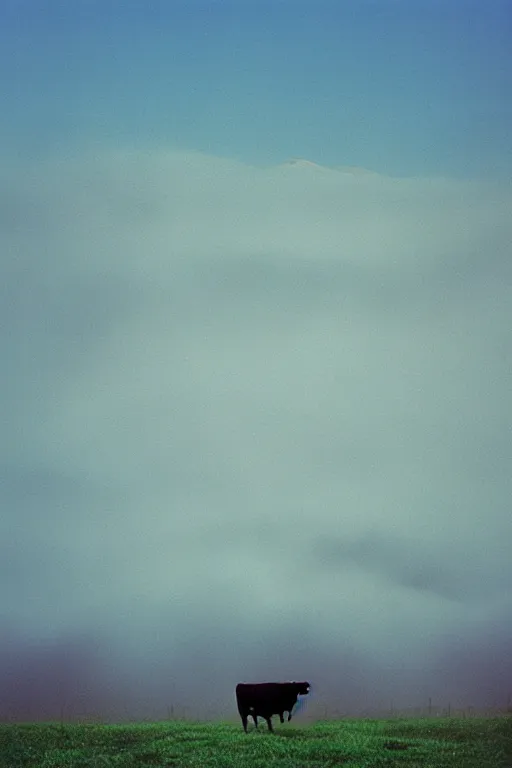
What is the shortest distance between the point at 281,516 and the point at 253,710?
992 millimetres

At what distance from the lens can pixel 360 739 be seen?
7.02m

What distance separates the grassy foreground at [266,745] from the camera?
22.7 ft

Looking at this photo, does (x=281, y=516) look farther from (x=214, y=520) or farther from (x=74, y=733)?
(x=74, y=733)

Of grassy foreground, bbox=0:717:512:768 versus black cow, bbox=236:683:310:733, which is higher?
black cow, bbox=236:683:310:733

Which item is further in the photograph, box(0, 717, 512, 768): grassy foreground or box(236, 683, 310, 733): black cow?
box(236, 683, 310, 733): black cow

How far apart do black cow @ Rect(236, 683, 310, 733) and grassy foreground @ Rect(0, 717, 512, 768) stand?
3.8 inches

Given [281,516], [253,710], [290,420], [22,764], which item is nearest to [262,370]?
[290,420]

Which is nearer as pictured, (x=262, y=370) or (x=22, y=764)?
(x=22, y=764)

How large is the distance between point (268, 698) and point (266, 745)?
0.24 m

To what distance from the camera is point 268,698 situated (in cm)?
706

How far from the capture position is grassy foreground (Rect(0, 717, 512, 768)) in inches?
272

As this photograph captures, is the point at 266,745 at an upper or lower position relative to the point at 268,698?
lower

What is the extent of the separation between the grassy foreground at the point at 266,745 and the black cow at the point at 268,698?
10 centimetres

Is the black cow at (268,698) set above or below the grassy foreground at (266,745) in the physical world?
above
